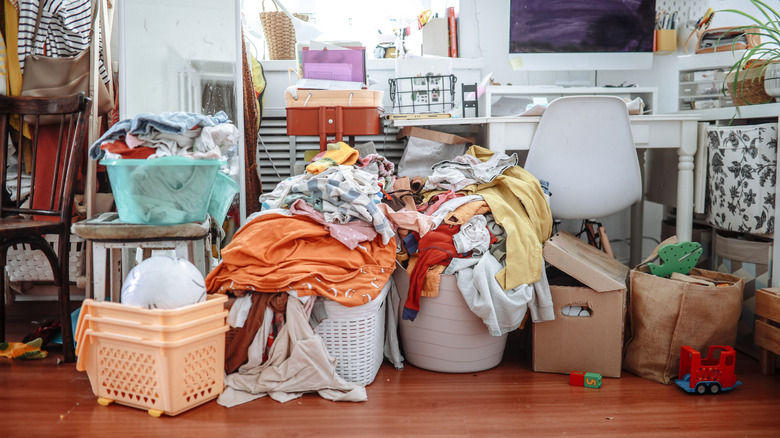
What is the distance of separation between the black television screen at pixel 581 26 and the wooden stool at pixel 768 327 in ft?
5.08

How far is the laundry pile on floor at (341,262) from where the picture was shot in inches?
74.3

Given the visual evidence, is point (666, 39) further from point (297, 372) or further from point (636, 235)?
point (297, 372)

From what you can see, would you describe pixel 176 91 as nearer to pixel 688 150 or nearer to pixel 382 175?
pixel 382 175

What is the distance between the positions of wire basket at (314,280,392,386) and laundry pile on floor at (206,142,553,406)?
0.05 metres

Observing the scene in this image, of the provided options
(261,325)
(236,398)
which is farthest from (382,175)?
(236,398)

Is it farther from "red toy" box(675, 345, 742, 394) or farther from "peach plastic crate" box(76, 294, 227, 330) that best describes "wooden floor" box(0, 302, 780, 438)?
"peach plastic crate" box(76, 294, 227, 330)

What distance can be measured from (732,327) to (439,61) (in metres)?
1.75

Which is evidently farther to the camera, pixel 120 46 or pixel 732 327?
pixel 120 46

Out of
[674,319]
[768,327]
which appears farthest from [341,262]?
[768,327]

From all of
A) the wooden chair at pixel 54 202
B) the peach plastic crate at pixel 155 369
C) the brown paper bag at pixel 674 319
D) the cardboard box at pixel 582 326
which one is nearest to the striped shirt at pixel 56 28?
the wooden chair at pixel 54 202

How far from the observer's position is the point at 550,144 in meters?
2.46

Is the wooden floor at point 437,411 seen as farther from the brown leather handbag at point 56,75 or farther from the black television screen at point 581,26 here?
the black television screen at point 581,26

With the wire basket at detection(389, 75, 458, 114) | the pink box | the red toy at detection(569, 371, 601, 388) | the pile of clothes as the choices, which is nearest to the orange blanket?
the pile of clothes

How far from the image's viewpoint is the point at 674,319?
6.63 ft
